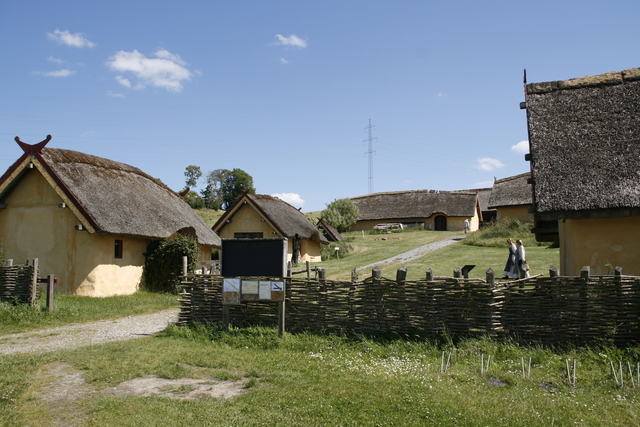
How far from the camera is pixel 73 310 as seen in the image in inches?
586

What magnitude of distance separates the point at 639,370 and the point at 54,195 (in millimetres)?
19063

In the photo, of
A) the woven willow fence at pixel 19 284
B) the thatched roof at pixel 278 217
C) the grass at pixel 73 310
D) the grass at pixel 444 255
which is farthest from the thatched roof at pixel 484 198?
the woven willow fence at pixel 19 284

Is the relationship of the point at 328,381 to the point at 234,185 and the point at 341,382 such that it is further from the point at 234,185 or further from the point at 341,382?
the point at 234,185

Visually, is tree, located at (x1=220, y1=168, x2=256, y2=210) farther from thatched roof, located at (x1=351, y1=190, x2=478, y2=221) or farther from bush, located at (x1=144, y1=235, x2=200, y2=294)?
bush, located at (x1=144, y1=235, x2=200, y2=294)

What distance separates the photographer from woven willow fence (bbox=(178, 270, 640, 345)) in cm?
884

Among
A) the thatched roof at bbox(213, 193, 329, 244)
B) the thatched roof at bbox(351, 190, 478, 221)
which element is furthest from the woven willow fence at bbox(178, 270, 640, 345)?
the thatched roof at bbox(351, 190, 478, 221)

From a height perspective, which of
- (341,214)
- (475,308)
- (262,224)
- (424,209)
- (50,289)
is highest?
(424,209)

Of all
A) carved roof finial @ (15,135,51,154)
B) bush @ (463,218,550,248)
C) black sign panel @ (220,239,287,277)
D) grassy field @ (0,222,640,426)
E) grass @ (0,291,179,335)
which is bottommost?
grassy field @ (0,222,640,426)

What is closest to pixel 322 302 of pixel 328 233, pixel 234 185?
pixel 328 233

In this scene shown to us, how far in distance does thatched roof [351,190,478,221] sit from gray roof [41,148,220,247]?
28.4 metres

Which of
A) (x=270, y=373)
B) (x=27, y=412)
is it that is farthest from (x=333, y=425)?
(x=27, y=412)

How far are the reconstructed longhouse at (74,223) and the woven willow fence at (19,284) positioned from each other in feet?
10.7

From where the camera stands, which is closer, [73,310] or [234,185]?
[73,310]

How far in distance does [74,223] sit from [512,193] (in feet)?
112
